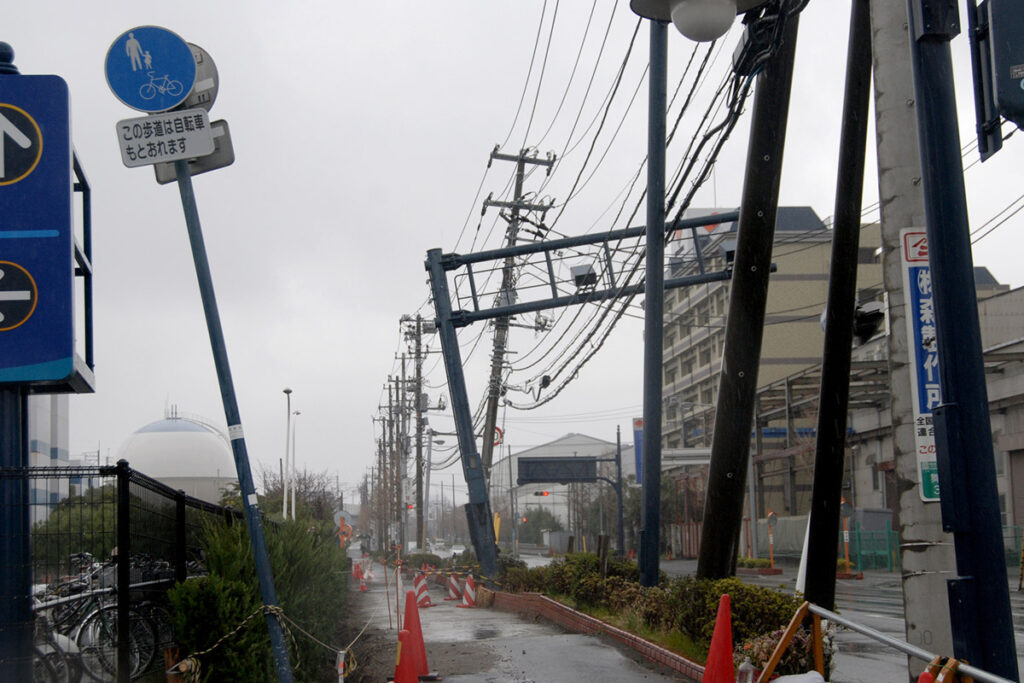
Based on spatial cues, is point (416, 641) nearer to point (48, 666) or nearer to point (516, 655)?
point (516, 655)

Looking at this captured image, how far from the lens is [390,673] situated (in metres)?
12.1

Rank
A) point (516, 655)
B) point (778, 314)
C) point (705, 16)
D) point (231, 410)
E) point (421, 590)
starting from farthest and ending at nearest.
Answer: point (778, 314) < point (421, 590) < point (516, 655) < point (705, 16) < point (231, 410)

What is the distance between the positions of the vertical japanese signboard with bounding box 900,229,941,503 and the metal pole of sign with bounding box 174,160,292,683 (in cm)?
444

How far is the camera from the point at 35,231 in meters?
7.12

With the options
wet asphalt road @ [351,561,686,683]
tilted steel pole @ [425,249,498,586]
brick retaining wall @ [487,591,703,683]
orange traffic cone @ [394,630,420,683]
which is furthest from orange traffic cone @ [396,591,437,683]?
tilted steel pole @ [425,249,498,586]

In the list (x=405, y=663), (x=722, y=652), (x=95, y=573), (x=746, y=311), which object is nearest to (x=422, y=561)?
(x=746, y=311)

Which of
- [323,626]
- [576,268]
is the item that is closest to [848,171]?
[323,626]

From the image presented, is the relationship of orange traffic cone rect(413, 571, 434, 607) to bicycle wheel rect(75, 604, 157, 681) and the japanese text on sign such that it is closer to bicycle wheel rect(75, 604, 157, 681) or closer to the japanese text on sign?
bicycle wheel rect(75, 604, 157, 681)

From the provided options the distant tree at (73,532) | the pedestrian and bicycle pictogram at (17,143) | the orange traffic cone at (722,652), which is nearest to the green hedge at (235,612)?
→ the distant tree at (73,532)

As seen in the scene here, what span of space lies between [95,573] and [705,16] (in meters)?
6.33

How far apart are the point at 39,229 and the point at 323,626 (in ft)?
24.7

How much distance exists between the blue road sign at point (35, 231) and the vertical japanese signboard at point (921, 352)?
5504 mm

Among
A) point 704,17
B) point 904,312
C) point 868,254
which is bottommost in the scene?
point 904,312

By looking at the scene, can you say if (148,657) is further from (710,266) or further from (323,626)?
(710,266)
